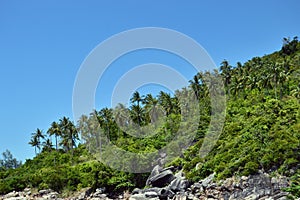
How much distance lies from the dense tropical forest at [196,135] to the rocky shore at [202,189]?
3.31ft

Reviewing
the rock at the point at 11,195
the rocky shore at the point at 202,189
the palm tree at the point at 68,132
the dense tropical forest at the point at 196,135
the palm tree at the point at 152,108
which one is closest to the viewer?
the rocky shore at the point at 202,189

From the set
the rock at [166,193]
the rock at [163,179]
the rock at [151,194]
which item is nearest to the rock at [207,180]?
the rock at [166,193]

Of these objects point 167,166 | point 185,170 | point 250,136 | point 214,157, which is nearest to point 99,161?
point 167,166

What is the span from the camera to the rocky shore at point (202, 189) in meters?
31.8

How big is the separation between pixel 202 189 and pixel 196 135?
14.0 m

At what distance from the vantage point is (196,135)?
51.6 m

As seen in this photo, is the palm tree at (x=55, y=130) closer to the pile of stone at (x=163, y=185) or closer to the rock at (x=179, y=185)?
the pile of stone at (x=163, y=185)

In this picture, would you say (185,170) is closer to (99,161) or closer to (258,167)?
(258,167)

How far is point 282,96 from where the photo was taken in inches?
2147

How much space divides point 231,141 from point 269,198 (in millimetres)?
15562

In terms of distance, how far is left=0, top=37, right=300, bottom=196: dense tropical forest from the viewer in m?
37.8

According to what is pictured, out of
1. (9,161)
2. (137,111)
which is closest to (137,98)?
(137,111)

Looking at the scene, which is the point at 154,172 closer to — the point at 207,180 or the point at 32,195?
the point at 207,180

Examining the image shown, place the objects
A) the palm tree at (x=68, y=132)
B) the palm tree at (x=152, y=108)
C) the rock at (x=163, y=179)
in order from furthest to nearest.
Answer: the palm tree at (x=68, y=132), the palm tree at (x=152, y=108), the rock at (x=163, y=179)
